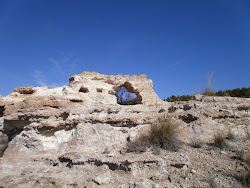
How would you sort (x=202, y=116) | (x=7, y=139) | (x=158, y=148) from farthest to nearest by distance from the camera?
1. (x=7, y=139)
2. (x=202, y=116)
3. (x=158, y=148)

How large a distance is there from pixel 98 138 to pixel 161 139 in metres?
2.19

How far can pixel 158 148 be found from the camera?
483cm

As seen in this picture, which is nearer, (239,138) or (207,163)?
(207,163)

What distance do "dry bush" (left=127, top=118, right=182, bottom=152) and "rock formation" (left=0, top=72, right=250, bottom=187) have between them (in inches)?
8.8

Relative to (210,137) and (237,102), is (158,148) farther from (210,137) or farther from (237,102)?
(237,102)

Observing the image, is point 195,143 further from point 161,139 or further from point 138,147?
point 138,147

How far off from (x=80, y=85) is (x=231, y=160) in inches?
245

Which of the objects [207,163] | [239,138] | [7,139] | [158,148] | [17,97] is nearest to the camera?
[207,163]

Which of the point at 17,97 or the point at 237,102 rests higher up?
the point at 17,97

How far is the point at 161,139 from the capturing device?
510 cm

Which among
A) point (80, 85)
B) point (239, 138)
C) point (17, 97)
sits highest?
point (80, 85)

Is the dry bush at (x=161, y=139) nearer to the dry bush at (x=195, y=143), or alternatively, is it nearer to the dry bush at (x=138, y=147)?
the dry bush at (x=138, y=147)

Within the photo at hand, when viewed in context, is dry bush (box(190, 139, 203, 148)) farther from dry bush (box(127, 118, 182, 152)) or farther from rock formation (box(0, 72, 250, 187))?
dry bush (box(127, 118, 182, 152))

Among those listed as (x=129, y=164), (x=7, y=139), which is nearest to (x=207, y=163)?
(x=129, y=164)
